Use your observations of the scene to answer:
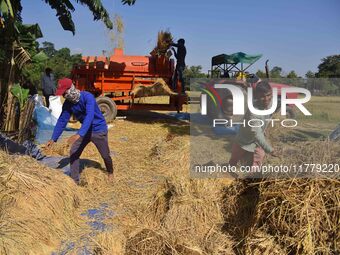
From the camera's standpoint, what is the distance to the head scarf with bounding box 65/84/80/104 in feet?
17.4

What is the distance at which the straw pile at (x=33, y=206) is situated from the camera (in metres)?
3.61

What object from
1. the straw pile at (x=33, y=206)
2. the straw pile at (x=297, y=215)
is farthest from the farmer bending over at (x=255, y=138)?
the straw pile at (x=33, y=206)

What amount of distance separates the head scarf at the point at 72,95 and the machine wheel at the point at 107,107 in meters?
Answer: 6.42

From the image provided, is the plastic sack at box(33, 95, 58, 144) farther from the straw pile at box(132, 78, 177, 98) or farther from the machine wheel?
the straw pile at box(132, 78, 177, 98)

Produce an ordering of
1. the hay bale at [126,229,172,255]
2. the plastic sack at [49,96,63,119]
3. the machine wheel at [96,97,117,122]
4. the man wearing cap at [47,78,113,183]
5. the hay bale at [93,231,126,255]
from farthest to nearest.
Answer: the machine wheel at [96,97,117,122]
the plastic sack at [49,96,63,119]
the man wearing cap at [47,78,113,183]
the hay bale at [93,231,126,255]
the hay bale at [126,229,172,255]

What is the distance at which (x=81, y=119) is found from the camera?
5754mm

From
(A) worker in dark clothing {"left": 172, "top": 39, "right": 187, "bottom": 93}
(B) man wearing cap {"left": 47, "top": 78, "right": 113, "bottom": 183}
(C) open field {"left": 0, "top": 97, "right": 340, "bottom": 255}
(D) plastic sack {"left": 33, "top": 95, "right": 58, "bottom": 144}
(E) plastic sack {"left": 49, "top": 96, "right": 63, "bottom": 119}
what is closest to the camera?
(C) open field {"left": 0, "top": 97, "right": 340, "bottom": 255}

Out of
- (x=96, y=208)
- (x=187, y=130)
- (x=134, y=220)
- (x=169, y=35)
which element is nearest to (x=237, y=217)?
(x=134, y=220)

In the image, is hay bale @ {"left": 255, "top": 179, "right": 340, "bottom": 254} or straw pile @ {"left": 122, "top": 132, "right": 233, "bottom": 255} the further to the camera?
straw pile @ {"left": 122, "top": 132, "right": 233, "bottom": 255}

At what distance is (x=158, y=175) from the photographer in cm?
652

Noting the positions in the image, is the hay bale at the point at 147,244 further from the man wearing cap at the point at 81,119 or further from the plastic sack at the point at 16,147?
the plastic sack at the point at 16,147

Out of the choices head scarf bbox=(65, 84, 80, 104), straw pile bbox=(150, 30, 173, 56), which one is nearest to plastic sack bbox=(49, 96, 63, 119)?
straw pile bbox=(150, 30, 173, 56)

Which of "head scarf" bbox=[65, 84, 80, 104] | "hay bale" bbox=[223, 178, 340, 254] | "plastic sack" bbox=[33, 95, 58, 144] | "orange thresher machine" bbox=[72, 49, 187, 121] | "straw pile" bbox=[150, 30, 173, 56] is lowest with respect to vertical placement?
"hay bale" bbox=[223, 178, 340, 254]

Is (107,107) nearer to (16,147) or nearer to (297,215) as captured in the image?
(16,147)
